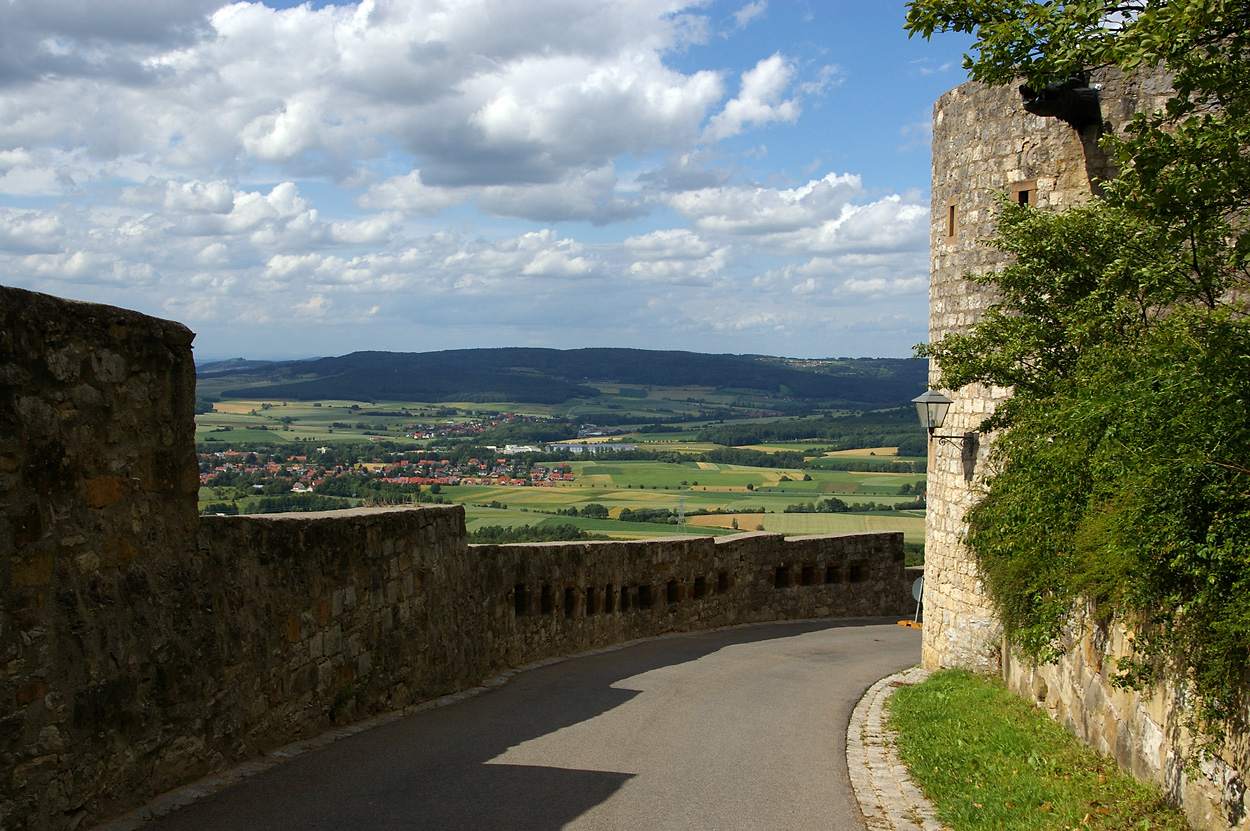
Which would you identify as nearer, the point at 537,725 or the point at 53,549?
the point at 53,549

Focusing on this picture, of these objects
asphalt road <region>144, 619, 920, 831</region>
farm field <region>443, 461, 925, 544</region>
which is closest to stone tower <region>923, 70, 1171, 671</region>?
asphalt road <region>144, 619, 920, 831</region>

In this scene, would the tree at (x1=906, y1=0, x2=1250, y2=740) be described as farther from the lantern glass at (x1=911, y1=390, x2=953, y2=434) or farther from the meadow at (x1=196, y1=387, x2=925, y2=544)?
the meadow at (x1=196, y1=387, x2=925, y2=544)

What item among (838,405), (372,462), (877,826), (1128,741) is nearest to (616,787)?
(877,826)

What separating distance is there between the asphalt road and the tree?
228 centimetres

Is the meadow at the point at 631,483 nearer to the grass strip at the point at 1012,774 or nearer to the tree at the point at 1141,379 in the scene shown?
the grass strip at the point at 1012,774

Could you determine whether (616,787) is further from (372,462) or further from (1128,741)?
(372,462)

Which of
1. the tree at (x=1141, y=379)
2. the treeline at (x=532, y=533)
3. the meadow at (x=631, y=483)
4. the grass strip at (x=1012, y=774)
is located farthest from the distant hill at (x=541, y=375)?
the tree at (x=1141, y=379)

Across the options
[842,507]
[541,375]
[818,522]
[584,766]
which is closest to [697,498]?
[842,507]

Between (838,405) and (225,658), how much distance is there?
133 m

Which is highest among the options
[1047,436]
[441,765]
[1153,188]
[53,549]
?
[1153,188]

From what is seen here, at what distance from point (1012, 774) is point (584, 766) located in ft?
10.1

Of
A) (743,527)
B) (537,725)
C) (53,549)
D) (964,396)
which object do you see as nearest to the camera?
(53,549)

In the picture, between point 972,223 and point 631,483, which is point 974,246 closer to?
point 972,223

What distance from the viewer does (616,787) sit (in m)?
7.40
